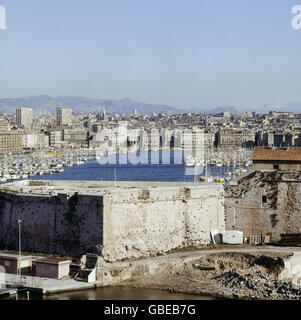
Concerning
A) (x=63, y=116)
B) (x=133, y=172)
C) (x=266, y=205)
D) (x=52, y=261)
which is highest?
(x=63, y=116)

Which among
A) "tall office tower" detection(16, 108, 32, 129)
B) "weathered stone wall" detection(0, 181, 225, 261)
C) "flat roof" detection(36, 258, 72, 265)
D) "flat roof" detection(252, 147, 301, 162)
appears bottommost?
"flat roof" detection(36, 258, 72, 265)

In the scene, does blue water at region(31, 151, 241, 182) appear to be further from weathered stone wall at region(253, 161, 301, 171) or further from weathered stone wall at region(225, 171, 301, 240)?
weathered stone wall at region(225, 171, 301, 240)

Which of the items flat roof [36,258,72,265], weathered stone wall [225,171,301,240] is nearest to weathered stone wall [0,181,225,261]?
weathered stone wall [225,171,301,240]

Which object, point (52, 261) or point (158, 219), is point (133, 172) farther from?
point (52, 261)

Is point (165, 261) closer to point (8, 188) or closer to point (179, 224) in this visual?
point (179, 224)

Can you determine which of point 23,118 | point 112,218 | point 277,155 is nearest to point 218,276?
point 112,218

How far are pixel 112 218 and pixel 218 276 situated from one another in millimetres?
3040

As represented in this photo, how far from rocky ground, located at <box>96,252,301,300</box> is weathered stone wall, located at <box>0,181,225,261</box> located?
94 centimetres

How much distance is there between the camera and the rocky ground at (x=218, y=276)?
55.1 feet

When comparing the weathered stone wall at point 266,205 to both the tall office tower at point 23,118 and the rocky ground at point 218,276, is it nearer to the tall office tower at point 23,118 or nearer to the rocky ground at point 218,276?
the rocky ground at point 218,276

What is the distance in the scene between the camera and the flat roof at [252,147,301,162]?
22.1 meters

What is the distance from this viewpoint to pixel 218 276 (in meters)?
18.0
